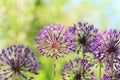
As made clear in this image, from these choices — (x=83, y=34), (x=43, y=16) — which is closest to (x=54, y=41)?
(x=83, y=34)

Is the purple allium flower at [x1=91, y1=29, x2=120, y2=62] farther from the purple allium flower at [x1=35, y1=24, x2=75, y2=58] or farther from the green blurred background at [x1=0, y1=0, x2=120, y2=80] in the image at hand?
the green blurred background at [x1=0, y1=0, x2=120, y2=80]

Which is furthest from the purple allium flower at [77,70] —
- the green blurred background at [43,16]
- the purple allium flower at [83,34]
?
→ the green blurred background at [43,16]

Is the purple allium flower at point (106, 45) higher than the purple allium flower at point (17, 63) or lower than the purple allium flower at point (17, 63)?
higher

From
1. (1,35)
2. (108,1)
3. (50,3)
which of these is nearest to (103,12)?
(108,1)

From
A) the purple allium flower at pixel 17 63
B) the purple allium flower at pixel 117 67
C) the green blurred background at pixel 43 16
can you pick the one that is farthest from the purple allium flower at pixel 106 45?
the green blurred background at pixel 43 16

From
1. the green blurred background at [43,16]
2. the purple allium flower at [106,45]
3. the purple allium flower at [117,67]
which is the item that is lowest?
the purple allium flower at [117,67]

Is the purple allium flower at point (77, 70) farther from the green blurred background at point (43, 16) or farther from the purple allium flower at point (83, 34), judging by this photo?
the green blurred background at point (43, 16)

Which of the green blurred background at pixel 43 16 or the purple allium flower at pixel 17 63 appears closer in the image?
the purple allium flower at pixel 17 63
